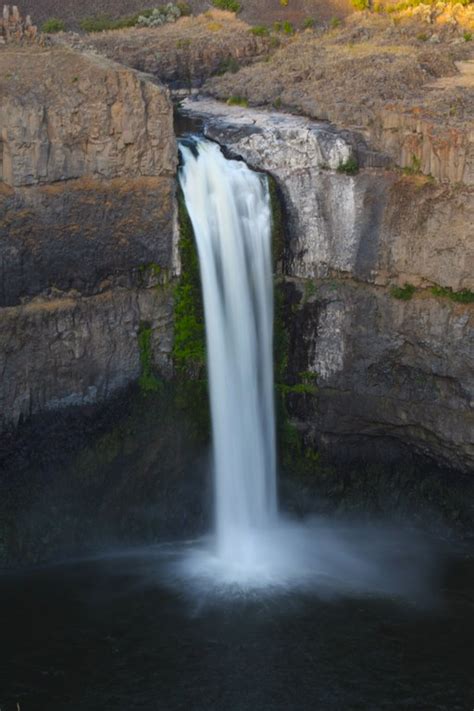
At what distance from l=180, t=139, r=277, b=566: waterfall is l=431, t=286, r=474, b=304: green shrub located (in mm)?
3497

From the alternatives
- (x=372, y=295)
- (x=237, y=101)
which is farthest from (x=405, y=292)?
(x=237, y=101)

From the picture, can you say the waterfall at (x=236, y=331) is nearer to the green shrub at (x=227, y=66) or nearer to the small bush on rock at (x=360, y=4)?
the green shrub at (x=227, y=66)

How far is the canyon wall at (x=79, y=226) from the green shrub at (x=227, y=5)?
17.5 metres

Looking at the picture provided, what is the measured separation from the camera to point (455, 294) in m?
22.6

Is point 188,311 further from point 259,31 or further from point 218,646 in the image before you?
point 259,31

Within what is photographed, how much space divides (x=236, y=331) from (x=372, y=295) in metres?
2.99

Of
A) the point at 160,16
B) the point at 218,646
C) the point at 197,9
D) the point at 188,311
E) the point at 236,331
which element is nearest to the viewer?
the point at 218,646

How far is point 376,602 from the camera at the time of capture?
2133 centimetres

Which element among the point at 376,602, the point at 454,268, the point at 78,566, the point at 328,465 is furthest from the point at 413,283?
the point at 78,566

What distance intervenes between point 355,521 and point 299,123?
9.17 meters

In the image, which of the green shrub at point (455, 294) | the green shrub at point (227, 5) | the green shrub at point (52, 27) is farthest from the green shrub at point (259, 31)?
the green shrub at point (455, 294)

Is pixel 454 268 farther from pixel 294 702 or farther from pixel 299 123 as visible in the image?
pixel 294 702

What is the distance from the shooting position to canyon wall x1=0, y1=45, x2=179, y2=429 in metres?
20.8

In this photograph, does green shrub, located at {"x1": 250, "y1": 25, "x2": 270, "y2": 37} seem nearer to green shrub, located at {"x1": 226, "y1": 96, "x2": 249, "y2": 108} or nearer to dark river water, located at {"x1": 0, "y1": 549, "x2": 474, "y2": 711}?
green shrub, located at {"x1": 226, "y1": 96, "x2": 249, "y2": 108}
